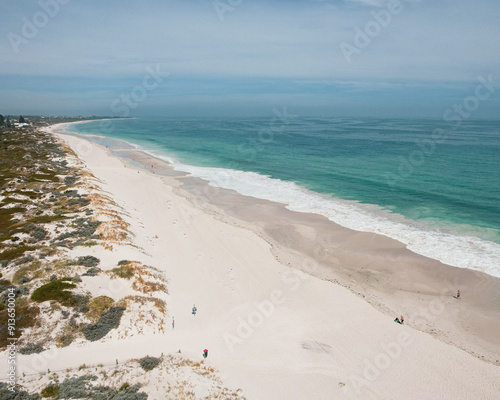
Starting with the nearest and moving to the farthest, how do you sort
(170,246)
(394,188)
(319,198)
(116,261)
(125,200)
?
1. (116,261)
2. (170,246)
3. (125,200)
4. (319,198)
5. (394,188)

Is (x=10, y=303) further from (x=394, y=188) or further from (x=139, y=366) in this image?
(x=394, y=188)

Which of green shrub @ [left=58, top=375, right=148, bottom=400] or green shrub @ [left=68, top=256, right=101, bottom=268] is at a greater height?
green shrub @ [left=68, top=256, right=101, bottom=268]

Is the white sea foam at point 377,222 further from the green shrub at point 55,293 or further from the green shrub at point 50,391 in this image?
the green shrub at point 50,391

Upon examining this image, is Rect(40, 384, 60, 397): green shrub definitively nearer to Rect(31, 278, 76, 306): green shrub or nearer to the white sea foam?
Rect(31, 278, 76, 306): green shrub

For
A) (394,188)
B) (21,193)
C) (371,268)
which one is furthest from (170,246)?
(394,188)

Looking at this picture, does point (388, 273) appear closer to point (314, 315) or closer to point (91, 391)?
point (314, 315)

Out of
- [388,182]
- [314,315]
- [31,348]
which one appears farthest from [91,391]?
[388,182]

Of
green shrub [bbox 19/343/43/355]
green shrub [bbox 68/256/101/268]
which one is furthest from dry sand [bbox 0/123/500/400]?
green shrub [bbox 68/256/101/268]
